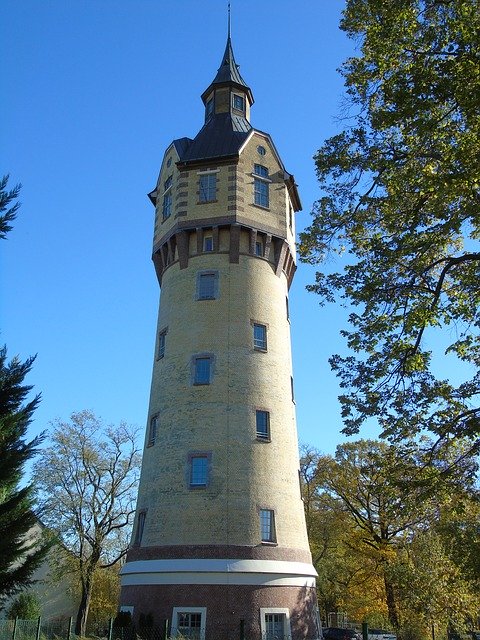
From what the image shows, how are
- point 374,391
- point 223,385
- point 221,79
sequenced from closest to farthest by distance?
point 374,391 < point 223,385 < point 221,79

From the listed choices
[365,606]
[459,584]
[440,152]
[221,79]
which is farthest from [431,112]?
[365,606]

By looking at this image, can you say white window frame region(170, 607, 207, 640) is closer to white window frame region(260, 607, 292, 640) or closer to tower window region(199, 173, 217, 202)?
white window frame region(260, 607, 292, 640)

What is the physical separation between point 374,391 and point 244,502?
11.0 meters

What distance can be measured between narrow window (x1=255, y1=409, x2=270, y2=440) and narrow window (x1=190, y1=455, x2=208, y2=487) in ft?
8.49

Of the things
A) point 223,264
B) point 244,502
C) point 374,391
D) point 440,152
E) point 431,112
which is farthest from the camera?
point 223,264

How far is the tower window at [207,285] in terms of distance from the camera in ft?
94.4

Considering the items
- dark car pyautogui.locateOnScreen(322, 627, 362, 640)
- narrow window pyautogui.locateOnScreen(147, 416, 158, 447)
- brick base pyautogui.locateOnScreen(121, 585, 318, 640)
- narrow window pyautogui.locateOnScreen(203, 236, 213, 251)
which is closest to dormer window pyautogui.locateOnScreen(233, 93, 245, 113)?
narrow window pyautogui.locateOnScreen(203, 236, 213, 251)

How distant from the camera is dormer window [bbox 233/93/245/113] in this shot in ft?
119

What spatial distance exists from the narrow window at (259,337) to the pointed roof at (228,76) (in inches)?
636

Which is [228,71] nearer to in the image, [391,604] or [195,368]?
[195,368]

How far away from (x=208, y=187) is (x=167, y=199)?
9.64ft

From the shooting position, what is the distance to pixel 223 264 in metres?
29.3

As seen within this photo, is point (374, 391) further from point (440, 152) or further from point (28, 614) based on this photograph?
point (28, 614)

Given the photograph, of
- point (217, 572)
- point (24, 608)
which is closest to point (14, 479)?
point (217, 572)
